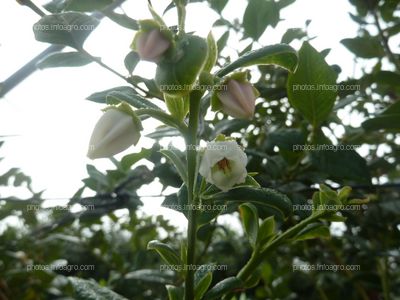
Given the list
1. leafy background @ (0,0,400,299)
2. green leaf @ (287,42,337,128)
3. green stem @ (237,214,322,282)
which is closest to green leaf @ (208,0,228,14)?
leafy background @ (0,0,400,299)

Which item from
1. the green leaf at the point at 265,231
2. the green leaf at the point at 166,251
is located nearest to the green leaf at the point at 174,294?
the green leaf at the point at 166,251

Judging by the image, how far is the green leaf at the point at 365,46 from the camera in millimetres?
1118

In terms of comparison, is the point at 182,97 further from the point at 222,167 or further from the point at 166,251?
the point at 166,251

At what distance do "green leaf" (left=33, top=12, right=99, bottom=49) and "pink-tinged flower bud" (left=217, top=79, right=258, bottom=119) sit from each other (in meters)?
0.23

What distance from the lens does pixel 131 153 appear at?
2.57 feet

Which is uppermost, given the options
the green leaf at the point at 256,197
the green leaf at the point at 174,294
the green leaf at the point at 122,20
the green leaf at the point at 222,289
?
the green leaf at the point at 122,20

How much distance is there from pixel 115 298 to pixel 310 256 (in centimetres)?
118

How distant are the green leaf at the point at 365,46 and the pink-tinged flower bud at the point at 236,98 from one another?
2.25 ft

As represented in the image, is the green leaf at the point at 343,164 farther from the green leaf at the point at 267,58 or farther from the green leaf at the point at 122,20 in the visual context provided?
the green leaf at the point at 122,20

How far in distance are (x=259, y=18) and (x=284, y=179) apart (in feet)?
1.20

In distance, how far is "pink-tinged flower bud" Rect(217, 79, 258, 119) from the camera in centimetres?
52

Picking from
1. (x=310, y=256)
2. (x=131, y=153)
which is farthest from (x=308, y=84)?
(x=310, y=256)

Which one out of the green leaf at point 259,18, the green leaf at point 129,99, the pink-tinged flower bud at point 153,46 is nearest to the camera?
the pink-tinged flower bud at point 153,46

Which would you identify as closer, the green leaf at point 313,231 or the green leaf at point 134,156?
the green leaf at point 313,231
